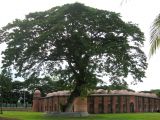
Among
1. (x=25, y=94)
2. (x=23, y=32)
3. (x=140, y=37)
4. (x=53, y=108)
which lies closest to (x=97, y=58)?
(x=140, y=37)

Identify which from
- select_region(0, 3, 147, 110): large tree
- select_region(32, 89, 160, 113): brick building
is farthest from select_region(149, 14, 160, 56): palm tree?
select_region(32, 89, 160, 113): brick building

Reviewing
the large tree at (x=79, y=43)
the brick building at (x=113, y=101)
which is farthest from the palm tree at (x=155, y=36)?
the brick building at (x=113, y=101)

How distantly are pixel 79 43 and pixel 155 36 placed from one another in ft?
98.0

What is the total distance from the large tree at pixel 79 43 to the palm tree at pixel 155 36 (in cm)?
2835

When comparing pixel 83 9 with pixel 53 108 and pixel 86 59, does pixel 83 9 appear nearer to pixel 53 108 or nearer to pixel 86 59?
pixel 86 59

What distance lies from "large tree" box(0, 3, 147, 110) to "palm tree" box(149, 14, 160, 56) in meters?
28.3

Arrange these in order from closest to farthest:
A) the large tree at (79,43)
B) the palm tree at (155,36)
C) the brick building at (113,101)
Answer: the palm tree at (155,36), the large tree at (79,43), the brick building at (113,101)

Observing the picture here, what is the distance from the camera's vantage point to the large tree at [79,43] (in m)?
42.7

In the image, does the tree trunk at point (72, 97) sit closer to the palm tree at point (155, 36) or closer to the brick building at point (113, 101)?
the brick building at point (113, 101)

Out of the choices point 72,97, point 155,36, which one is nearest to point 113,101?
point 72,97

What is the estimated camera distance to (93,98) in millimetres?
66062

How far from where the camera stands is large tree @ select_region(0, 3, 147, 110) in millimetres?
42656

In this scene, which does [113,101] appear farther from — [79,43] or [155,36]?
[155,36]

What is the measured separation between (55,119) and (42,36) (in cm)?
814
